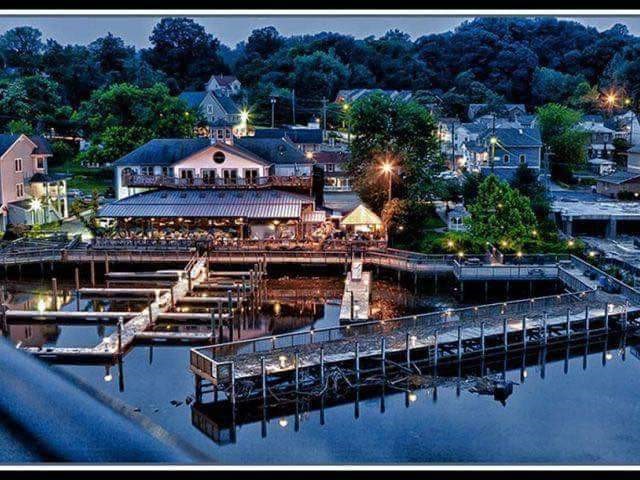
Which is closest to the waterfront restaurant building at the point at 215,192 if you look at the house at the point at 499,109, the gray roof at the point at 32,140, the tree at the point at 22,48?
the gray roof at the point at 32,140

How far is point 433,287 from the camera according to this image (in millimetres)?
31922

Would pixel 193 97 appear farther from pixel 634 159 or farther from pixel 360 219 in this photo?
pixel 360 219

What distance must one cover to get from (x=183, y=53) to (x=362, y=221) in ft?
184

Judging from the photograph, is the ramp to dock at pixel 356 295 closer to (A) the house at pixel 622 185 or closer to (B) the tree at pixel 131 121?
(A) the house at pixel 622 185

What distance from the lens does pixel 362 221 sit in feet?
117

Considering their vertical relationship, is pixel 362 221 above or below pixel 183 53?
below

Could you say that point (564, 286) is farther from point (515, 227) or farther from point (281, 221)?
point (281, 221)

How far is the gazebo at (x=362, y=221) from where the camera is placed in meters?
35.8

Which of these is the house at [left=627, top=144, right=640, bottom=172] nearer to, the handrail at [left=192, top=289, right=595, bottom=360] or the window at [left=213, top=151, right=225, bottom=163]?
the handrail at [left=192, top=289, right=595, bottom=360]

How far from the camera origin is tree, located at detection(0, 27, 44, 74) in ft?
209

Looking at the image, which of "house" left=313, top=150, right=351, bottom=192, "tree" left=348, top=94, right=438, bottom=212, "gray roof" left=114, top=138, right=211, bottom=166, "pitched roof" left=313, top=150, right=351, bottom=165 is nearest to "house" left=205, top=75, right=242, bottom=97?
"pitched roof" left=313, top=150, right=351, bottom=165

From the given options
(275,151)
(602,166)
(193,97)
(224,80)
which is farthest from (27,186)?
(224,80)

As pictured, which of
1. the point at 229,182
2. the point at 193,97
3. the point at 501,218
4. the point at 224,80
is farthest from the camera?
the point at 224,80

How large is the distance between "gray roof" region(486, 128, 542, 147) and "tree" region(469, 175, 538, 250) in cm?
1651
